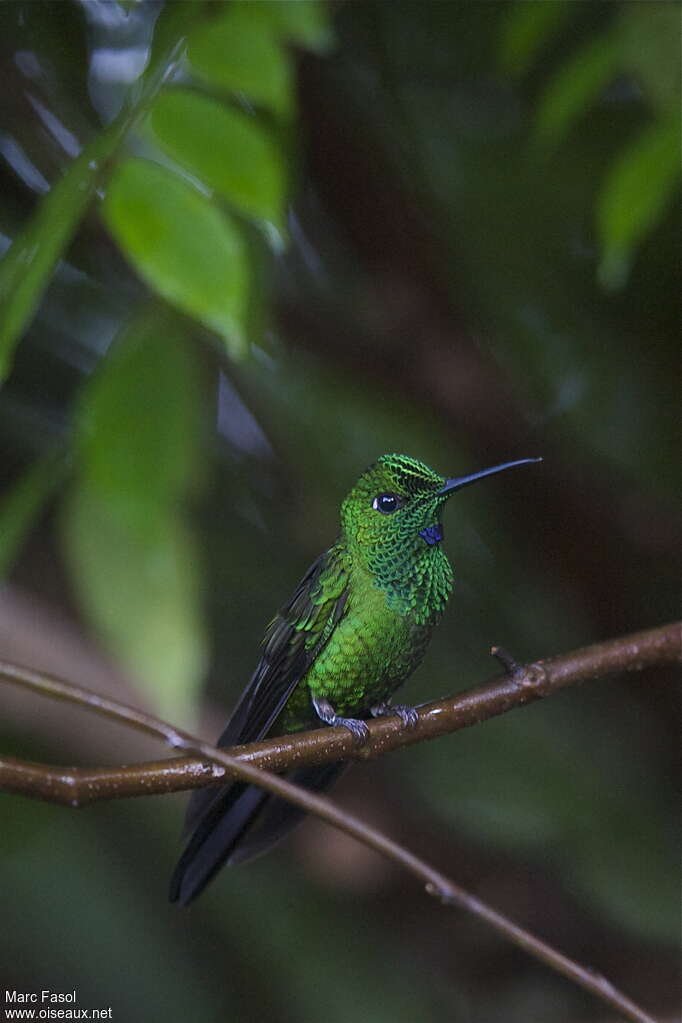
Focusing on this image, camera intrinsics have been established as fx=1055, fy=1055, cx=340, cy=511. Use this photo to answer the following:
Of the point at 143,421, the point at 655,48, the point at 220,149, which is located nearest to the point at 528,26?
the point at 655,48

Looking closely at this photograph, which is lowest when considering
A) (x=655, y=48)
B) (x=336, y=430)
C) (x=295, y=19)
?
(x=336, y=430)

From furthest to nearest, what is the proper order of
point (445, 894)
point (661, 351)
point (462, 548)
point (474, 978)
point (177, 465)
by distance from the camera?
point (474, 978)
point (661, 351)
point (462, 548)
point (177, 465)
point (445, 894)

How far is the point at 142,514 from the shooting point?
80cm

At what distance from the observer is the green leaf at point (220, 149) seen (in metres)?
0.77

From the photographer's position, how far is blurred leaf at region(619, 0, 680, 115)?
3.48 feet

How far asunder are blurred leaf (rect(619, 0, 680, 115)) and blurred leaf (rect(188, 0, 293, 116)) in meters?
0.40

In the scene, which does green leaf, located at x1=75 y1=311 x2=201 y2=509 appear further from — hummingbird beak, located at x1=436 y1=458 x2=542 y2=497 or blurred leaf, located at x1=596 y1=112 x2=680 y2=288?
blurred leaf, located at x1=596 y1=112 x2=680 y2=288

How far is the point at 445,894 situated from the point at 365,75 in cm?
137

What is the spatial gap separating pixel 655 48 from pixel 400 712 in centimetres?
75

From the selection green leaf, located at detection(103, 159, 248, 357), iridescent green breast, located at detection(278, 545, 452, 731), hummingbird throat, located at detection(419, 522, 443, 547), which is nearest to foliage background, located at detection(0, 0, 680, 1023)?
green leaf, located at detection(103, 159, 248, 357)

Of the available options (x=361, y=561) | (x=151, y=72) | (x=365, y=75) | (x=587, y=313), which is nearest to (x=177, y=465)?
(x=361, y=561)

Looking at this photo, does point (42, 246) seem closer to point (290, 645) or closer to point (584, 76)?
point (290, 645)

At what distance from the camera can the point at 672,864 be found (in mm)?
1588

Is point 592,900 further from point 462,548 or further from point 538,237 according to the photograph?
point 538,237
